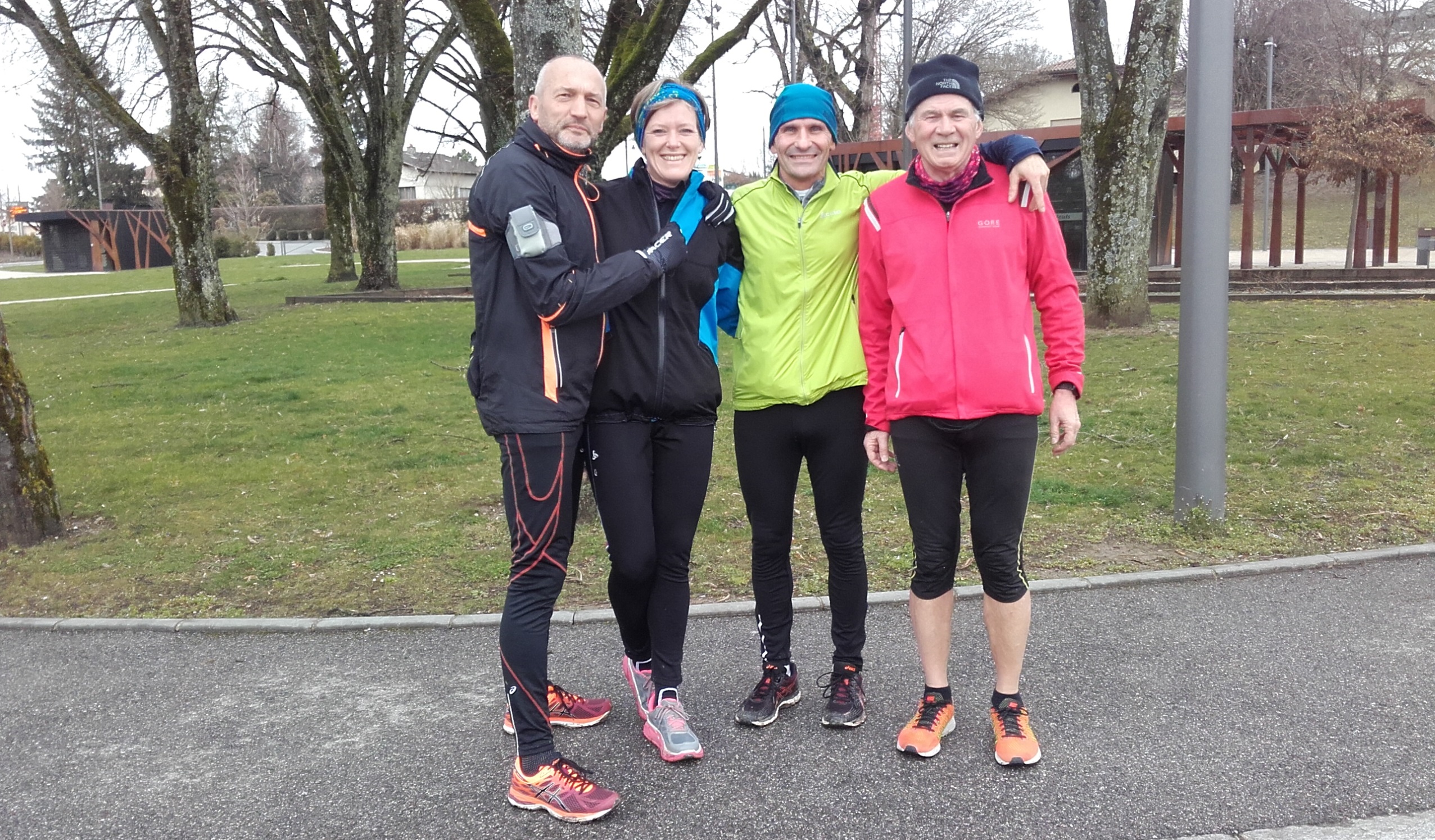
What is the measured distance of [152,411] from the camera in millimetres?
10289

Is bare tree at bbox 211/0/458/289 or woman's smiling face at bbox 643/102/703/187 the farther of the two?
bare tree at bbox 211/0/458/289

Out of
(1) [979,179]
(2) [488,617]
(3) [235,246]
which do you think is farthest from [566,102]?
(3) [235,246]

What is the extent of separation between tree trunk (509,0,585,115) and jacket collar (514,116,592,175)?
2.65 m

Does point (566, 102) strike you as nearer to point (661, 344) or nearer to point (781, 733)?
point (661, 344)

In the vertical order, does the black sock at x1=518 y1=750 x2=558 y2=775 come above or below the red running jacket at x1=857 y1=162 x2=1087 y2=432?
below

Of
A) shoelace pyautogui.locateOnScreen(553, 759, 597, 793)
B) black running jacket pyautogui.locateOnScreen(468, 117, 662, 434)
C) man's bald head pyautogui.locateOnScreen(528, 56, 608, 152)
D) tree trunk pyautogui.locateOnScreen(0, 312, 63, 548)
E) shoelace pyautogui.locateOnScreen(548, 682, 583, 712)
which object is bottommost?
shoelace pyautogui.locateOnScreen(548, 682, 583, 712)

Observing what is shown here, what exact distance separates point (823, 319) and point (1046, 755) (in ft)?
4.84

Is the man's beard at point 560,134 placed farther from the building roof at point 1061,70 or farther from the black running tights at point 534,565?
the building roof at point 1061,70

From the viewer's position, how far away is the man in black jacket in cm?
299

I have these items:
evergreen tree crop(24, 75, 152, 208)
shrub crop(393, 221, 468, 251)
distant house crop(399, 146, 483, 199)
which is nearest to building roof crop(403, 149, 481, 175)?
distant house crop(399, 146, 483, 199)

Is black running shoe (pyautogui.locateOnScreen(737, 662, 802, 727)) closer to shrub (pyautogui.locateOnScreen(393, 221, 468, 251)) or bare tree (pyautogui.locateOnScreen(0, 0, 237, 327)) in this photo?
bare tree (pyautogui.locateOnScreen(0, 0, 237, 327))

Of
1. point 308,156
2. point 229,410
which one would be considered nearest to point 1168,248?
point 229,410

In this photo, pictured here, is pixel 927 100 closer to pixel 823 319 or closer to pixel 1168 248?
pixel 823 319

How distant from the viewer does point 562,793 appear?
10.2ft
